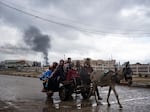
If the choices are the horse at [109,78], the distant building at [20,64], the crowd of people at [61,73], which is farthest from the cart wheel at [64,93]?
the distant building at [20,64]

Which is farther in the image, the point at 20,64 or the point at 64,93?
the point at 20,64

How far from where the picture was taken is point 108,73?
1165 centimetres

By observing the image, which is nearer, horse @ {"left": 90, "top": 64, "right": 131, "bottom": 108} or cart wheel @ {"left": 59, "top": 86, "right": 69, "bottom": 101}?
horse @ {"left": 90, "top": 64, "right": 131, "bottom": 108}

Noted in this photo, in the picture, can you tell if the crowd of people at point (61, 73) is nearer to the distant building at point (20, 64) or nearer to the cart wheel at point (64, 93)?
the cart wheel at point (64, 93)

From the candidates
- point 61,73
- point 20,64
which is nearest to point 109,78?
point 61,73

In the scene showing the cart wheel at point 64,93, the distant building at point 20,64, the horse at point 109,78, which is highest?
the distant building at point 20,64

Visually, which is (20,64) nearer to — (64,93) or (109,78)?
(64,93)

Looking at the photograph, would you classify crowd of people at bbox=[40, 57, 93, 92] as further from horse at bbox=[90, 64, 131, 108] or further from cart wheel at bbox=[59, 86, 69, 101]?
horse at bbox=[90, 64, 131, 108]

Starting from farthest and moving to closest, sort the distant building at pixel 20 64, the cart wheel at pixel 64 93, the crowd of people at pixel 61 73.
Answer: the distant building at pixel 20 64 → the crowd of people at pixel 61 73 → the cart wheel at pixel 64 93

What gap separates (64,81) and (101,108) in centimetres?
320

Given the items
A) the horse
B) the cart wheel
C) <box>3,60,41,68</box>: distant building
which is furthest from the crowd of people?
<box>3,60,41,68</box>: distant building

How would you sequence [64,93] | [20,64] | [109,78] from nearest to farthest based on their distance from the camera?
[109,78] → [64,93] → [20,64]

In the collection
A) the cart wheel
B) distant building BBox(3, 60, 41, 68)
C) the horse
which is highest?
distant building BBox(3, 60, 41, 68)

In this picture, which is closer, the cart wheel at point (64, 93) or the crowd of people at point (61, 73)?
the cart wheel at point (64, 93)
